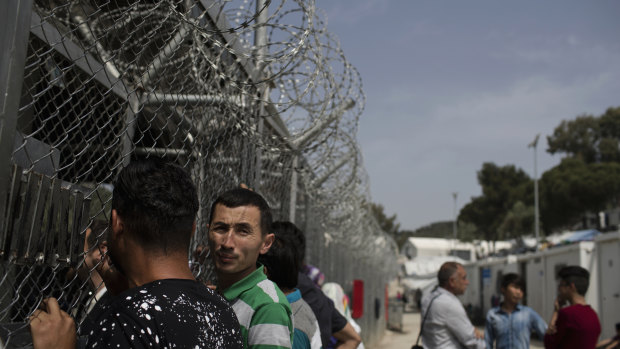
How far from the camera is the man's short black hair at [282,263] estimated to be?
9.43 ft

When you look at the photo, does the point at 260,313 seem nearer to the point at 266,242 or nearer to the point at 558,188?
the point at 266,242

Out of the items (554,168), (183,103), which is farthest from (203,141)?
(554,168)

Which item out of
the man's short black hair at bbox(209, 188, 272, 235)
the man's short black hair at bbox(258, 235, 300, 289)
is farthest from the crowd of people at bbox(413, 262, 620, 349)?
the man's short black hair at bbox(209, 188, 272, 235)

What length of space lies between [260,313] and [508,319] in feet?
13.7

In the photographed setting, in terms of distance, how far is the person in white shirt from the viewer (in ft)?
15.4

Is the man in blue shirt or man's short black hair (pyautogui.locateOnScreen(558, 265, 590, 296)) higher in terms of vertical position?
man's short black hair (pyautogui.locateOnScreen(558, 265, 590, 296))

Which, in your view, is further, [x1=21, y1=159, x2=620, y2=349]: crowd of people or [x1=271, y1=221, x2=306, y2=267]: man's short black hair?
[x1=271, y1=221, x2=306, y2=267]: man's short black hair

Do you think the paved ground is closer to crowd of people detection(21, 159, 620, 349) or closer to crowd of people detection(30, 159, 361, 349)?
crowd of people detection(21, 159, 620, 349)

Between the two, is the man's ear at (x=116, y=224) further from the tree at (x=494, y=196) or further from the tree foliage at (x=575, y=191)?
the tree at (x=494, y=196)

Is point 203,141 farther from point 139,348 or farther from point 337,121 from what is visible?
point 139,348

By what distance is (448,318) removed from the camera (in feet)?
15.5

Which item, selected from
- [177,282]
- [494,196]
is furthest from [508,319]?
[494,196]

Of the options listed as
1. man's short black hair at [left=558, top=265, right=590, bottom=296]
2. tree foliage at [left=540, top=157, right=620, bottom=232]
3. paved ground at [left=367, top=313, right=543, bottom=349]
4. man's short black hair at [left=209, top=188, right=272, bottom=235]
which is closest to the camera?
man's short black hair at [left=209, top=188, right=272, bottom=235]

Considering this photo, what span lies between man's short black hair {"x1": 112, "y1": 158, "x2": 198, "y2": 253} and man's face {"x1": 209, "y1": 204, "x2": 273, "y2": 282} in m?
0.79
